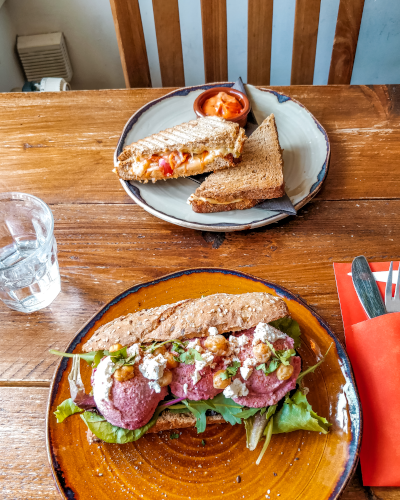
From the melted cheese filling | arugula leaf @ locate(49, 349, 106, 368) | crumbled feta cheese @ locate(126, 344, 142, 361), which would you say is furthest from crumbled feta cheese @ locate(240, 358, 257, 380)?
the melted cheese filling

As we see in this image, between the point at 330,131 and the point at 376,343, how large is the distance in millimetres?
986

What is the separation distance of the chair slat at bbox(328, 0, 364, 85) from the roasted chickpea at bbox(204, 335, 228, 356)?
1.78 m

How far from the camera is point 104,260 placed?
141 centimetres

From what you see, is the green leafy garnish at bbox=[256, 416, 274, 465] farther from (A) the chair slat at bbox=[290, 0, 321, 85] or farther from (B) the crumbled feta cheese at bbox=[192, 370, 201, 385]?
(A) the chair slat at bbox=[290, 0, 321, 85]

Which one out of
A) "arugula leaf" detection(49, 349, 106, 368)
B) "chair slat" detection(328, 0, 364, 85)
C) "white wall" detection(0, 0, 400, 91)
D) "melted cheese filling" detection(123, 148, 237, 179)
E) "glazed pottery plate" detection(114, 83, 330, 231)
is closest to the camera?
"arugula leaf" detection(49, 349, 106, 368)

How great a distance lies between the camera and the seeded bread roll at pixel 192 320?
1.06 meters

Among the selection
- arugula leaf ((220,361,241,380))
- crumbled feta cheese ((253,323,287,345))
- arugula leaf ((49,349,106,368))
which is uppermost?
crumbled feta cheese ((253,323,287,345))

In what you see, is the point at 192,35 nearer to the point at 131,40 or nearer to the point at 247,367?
the point at 131,40

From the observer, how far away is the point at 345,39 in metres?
2.12

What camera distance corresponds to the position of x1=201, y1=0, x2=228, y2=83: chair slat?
2033mm

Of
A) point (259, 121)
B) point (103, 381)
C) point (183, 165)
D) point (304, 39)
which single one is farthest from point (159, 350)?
point (304, 39)

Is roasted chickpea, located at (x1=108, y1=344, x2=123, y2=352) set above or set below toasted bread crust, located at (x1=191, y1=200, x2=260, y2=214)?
above

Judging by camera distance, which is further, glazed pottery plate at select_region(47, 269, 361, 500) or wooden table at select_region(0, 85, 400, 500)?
wooden table at select_region(0, 85, 400, 500)

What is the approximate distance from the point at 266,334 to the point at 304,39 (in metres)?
1.72
